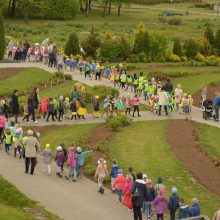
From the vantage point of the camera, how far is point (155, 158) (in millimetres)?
25594

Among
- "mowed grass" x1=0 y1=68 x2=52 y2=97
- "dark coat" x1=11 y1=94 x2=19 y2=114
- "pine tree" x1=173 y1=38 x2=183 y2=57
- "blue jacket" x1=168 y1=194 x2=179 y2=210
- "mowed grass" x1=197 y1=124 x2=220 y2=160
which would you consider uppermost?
"pine tree" x1=173 y1=38 x2=183 y2=57

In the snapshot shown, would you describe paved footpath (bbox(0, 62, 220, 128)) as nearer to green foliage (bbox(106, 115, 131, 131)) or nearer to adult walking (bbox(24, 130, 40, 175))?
green foliage (bbox(106, 115, 131, 131))

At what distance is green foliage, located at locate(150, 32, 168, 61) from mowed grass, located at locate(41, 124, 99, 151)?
72.6 feet

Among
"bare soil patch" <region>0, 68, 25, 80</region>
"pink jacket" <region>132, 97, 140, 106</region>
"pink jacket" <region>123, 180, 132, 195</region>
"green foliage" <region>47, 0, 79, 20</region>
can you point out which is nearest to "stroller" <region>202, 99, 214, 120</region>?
"pink jacket" <region>132, 97, 140, 106</region>

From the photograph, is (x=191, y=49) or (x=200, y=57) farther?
(x=191, y=49)

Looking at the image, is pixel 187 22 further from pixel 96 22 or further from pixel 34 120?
pixel 34 120

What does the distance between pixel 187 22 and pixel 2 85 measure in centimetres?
5508

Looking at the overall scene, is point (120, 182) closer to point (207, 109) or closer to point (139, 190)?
point (139, 190)

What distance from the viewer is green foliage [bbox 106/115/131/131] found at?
3048 centimetres

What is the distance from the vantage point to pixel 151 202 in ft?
61.2

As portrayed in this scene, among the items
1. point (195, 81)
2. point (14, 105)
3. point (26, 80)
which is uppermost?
point (14, 105)

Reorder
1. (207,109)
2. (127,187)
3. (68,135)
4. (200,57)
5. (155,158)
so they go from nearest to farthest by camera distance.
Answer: (127,187), (155,158), (68,135), (207,109), (200,57)

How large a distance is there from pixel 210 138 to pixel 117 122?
449 cm

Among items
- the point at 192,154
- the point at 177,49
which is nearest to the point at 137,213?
the point at 192,154
